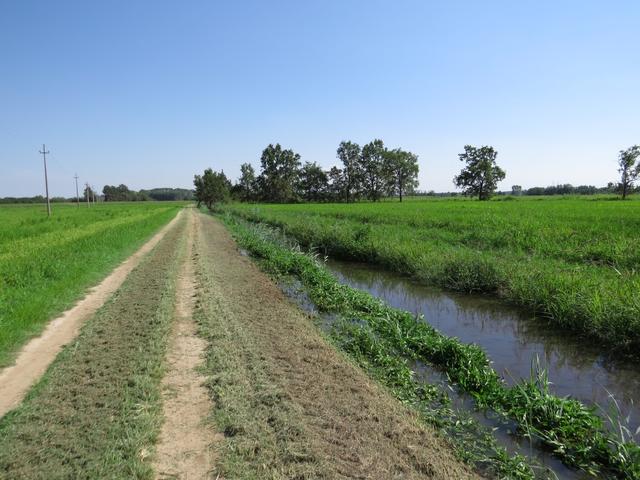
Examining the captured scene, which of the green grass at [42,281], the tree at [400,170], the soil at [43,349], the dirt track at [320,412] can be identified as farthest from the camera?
the tree at [400,170]

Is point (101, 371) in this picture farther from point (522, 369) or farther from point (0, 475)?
point (522, 369)

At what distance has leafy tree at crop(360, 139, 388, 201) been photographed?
90688 mm

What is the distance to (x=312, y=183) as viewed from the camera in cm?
9712

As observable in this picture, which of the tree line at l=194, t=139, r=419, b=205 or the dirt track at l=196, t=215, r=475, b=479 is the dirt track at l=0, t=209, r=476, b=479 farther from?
the tree line at l=194, t=139, r=419, b=205

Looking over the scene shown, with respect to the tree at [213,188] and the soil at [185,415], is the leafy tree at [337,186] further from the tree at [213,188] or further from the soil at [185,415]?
the soil at [185,415]

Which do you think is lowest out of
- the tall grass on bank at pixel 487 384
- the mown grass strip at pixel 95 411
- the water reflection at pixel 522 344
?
the water reflection at pixel 522 344

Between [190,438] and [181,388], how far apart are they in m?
1.10

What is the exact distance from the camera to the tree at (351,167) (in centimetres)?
9262

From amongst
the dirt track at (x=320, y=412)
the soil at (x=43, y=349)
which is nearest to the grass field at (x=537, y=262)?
the dirt track at (x=320, y=412)

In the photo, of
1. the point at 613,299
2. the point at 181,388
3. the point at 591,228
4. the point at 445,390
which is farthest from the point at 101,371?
the point at 591,228

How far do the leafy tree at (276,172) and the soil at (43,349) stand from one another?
83.0 meters

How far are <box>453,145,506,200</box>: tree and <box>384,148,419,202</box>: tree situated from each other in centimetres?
1071

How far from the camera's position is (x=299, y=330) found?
6977 mm

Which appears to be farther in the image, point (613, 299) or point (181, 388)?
point (613, 299)
